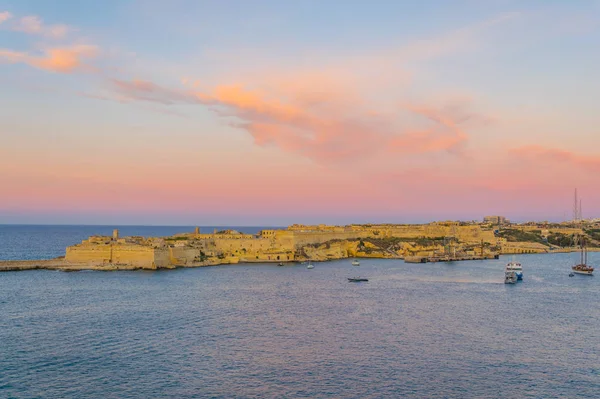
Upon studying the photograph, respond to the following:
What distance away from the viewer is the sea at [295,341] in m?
19.5

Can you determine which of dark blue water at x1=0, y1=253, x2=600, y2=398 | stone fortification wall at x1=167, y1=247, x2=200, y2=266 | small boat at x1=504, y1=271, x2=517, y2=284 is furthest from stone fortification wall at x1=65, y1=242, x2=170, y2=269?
small boat at x1=504, y1=271, x2=517, y2=284

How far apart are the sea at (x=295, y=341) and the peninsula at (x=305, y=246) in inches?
540

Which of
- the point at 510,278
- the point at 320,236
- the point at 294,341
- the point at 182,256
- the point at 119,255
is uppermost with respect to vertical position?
the point at 320,236

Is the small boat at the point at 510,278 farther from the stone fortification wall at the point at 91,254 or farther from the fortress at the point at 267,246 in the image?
the stone fortification wall at the point at 91,254

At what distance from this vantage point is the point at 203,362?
2211 cm

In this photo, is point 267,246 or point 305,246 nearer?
point 267,246

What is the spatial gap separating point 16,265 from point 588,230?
113953 millimetres

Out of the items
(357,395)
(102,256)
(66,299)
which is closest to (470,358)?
(357,395)

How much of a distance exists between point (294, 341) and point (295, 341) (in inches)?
1.8

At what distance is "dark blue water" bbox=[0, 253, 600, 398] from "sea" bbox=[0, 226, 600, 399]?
80mm

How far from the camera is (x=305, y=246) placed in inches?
3073

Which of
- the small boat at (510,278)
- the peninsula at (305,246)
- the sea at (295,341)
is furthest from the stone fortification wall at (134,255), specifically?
the small boat at (510,278)

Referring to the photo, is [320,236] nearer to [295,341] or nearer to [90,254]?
[90,254]

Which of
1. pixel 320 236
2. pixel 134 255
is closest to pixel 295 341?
pixel 134 255
